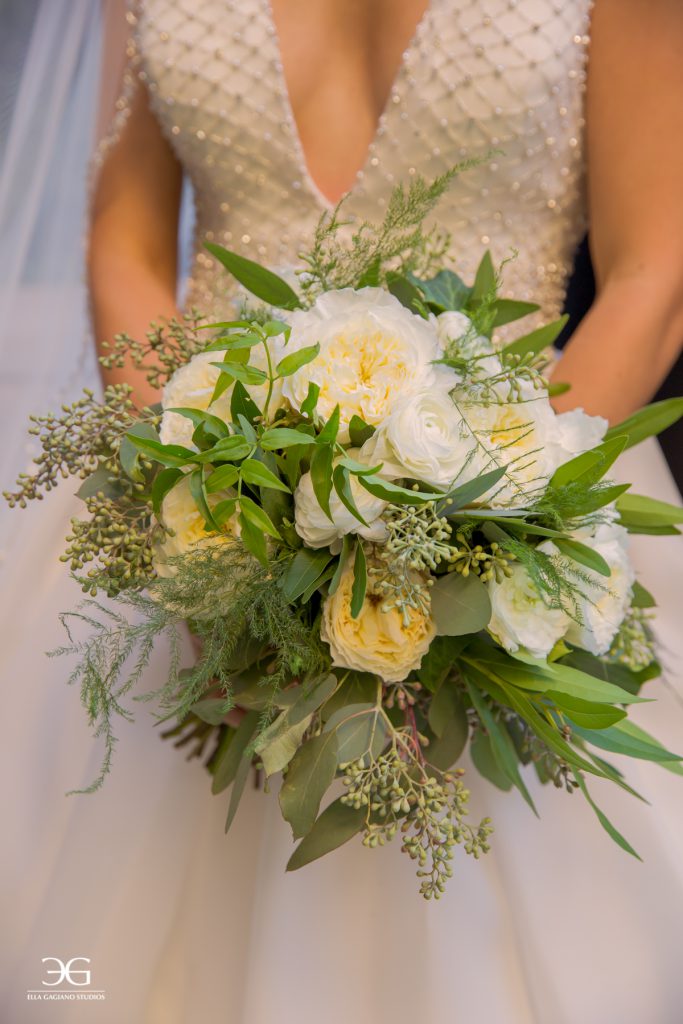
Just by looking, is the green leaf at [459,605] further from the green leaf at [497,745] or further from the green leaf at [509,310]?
the green leaf at [509,310]

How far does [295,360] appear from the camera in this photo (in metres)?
0.54

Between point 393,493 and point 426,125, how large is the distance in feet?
2.19

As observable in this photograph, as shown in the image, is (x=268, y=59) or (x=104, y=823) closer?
(x=104, y=823)

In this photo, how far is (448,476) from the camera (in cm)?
55

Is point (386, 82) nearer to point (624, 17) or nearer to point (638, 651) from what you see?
point (624, 17)

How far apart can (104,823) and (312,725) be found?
1.07 ft

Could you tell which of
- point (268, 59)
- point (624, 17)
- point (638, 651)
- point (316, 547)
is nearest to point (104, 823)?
point (316, 547)

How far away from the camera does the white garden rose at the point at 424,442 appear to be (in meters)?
0.53

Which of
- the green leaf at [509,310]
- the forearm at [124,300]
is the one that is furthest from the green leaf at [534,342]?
the forearm at [124,300]

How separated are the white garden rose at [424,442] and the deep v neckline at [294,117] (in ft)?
1.75

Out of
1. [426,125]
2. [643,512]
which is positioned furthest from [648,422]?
[426,125]

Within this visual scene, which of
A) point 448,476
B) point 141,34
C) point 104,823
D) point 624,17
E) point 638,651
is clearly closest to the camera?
point 448,476

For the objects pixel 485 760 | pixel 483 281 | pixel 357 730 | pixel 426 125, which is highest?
pixel 426 125

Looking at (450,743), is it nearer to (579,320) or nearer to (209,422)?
(209,422)
